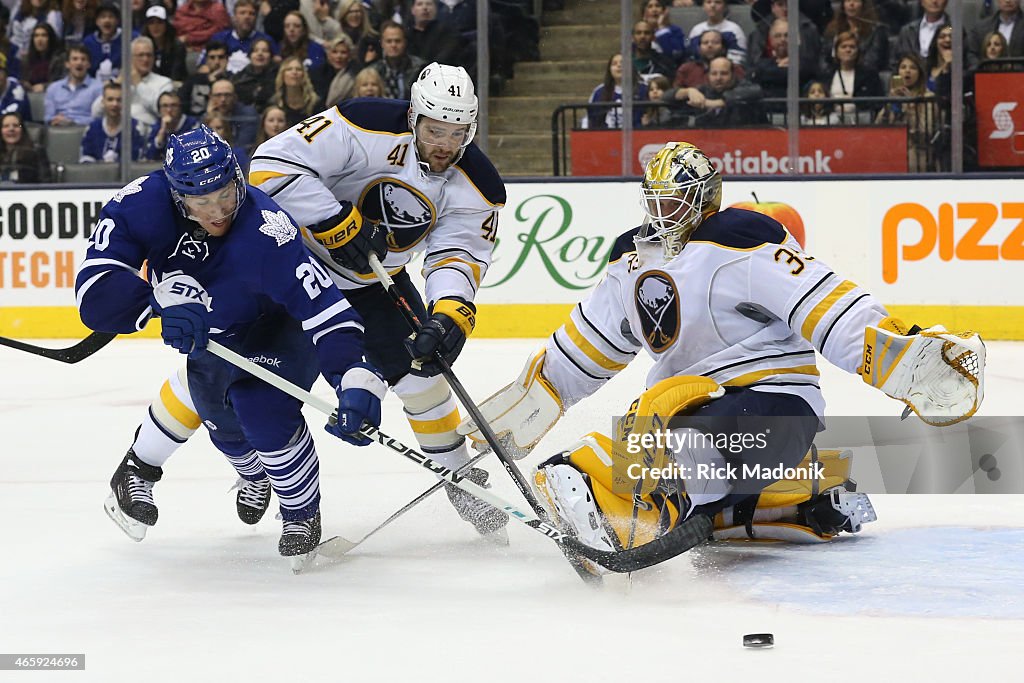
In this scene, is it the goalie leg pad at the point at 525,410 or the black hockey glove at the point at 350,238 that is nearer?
the goalie leg pad at the point at 525,410

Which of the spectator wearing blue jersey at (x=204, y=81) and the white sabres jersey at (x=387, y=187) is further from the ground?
the spectator wearing blue jersey at (x=204, y=81)

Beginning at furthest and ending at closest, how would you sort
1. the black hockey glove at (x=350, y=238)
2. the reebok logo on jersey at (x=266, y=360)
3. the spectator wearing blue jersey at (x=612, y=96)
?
the spectator wearing blue jersey at (x=612, y=96), the black hockey glove at (x=350, y=238), the reebok logo on jersey at (x=266, y=360)

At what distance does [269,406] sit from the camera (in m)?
2.97

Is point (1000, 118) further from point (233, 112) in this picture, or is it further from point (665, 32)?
point (233, 112)

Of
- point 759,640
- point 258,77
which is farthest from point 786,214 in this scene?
point 759,640

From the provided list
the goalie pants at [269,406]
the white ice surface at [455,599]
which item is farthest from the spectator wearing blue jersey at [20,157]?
the goalie pants at [269,406]

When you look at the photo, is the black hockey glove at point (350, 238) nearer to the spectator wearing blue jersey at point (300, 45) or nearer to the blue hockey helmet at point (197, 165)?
the blue hockey helmet at point (197, 165)

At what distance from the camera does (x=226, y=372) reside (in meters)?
3.01

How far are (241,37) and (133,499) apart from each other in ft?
15.8

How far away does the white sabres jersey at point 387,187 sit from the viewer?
11.3 ft

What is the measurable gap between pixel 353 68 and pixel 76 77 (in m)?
1.54

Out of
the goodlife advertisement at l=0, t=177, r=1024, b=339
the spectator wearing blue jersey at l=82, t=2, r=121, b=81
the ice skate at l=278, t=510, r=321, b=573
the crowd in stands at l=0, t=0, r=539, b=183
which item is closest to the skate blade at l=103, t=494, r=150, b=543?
the ice skate at l=278, t=510, r=321, b=573

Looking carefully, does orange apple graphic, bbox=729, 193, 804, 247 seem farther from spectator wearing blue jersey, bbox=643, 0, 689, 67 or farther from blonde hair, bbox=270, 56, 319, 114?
blonde hair, bbox=270, 56, 319, 114

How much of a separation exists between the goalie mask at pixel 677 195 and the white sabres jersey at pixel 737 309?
30 mm
